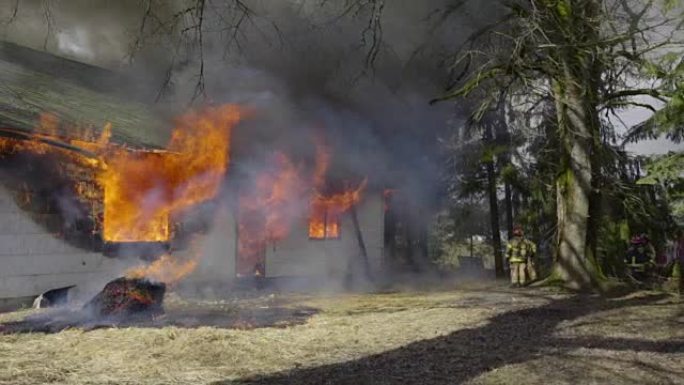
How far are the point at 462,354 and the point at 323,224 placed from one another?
34.7 feet

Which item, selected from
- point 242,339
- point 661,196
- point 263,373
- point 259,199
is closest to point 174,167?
point 259,199

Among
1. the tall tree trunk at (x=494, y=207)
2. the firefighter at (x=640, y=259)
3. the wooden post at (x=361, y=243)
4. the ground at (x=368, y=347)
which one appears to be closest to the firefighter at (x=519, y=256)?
the firefighter at (x=640, y=259)

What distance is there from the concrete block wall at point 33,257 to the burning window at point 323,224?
6.41m

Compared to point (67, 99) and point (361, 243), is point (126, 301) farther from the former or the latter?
point (361, 243)

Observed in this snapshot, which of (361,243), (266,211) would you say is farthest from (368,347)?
(361,243)

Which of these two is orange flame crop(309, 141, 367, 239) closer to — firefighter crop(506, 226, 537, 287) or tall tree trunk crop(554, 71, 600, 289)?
firefighter crop(506, 226, 537, 287)

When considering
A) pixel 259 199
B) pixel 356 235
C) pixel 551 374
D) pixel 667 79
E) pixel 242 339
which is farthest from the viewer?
pixel 356 235

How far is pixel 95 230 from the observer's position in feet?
35.6

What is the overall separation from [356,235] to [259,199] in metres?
3.79

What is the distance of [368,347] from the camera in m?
6.41

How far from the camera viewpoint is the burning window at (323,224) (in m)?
16.1

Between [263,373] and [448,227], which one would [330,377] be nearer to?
[263,373]

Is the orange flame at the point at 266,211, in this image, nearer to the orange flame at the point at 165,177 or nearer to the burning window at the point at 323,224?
the burning window at the point at 323,224

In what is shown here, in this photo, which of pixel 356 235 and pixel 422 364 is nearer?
pixel 422 364
